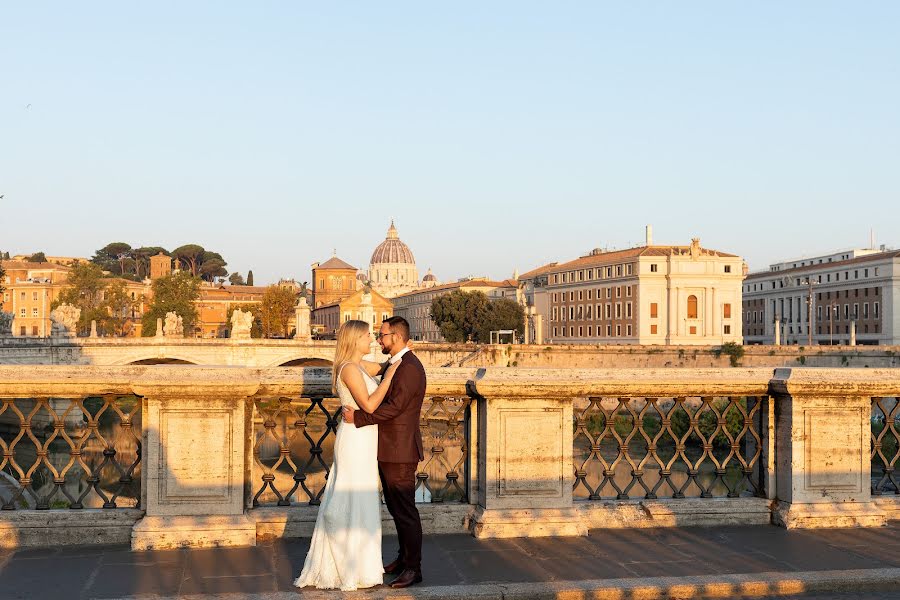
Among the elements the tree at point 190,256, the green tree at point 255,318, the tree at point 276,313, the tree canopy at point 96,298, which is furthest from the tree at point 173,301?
the tree at point 190,256

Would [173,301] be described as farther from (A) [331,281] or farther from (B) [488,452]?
(B) [488,452]

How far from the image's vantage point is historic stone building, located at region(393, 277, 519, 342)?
136m

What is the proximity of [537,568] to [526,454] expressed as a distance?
→ 45.8 inches

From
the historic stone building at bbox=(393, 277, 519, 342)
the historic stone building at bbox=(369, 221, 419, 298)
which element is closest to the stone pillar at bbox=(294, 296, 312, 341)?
the historic stone building at bbox=(393, 277, 519, 342)

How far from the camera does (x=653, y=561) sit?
21.4 ft

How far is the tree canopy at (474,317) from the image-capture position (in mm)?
98938

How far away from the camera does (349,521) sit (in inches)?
234

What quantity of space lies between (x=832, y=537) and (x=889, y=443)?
30.1 meters

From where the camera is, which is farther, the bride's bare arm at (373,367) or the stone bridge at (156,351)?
the stone bridge at (156,351)

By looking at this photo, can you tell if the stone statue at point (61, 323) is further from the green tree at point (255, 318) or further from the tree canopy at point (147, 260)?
the tree canopy at point (147, 260)

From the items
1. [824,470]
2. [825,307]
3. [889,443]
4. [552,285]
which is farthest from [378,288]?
[824,470]

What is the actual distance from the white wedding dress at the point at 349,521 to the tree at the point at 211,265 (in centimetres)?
16484

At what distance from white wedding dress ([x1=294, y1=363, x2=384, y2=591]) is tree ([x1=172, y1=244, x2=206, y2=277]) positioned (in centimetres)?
16273

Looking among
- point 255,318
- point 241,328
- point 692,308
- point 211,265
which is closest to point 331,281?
point 211,265
